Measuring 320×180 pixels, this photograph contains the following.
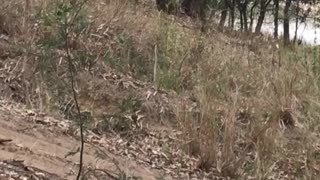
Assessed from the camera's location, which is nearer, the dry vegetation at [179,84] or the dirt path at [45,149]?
the dirt path at [45,149]

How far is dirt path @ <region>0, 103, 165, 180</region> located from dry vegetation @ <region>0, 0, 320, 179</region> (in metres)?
0.39

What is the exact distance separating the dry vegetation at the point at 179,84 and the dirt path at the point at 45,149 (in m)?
0.39

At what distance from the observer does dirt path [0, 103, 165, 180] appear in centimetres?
351

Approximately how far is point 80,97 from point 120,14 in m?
2.04

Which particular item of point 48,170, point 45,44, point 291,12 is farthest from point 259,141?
point 291,12

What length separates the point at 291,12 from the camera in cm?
1964

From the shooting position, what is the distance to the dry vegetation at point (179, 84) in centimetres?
464

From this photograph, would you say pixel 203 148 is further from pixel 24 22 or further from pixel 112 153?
pixel 24 22

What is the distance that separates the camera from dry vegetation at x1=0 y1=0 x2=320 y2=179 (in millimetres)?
4641

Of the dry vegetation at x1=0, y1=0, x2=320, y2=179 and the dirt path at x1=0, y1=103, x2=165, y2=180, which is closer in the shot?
the dirt path at x1=0, y1=103, x2=165, y2=180

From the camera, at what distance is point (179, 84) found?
599 centimetres

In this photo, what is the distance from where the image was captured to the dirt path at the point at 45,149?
3512mm

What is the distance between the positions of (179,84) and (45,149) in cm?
237

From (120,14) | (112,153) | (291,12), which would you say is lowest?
(291,12)
